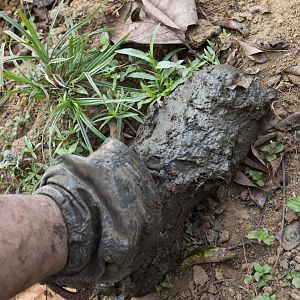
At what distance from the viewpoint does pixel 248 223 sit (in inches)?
85.1

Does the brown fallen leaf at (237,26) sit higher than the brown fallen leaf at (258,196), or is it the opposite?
the brown fallen leaf at (237,26)

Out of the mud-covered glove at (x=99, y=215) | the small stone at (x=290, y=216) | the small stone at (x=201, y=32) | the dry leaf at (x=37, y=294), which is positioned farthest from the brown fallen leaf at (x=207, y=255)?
the small stone at (x=201, y=32)

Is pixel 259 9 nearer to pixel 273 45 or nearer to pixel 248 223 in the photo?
pixel 273 45

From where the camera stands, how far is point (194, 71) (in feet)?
7.59

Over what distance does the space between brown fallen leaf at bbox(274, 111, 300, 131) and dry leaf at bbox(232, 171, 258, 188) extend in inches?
10.0

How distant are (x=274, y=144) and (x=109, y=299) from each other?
969 millimetres

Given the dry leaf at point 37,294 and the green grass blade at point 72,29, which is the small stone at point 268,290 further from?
the green grass blade at point 72,29

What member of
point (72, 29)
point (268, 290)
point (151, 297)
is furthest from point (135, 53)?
point (268, 290)

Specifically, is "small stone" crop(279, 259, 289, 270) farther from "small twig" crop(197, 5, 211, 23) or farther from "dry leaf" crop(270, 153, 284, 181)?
"small twig" crop(197, 5, 211, 23)

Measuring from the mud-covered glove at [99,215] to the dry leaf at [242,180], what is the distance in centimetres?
50

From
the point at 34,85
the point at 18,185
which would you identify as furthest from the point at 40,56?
the point at 18,185

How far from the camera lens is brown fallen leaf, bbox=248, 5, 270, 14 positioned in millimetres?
2510

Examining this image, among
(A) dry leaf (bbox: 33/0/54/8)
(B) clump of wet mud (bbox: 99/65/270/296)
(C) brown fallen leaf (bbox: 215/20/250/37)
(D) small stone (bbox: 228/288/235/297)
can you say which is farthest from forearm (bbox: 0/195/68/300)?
(A) dry leaf (bbox: 33/0/54/8)

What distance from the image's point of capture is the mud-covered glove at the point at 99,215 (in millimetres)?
1701
